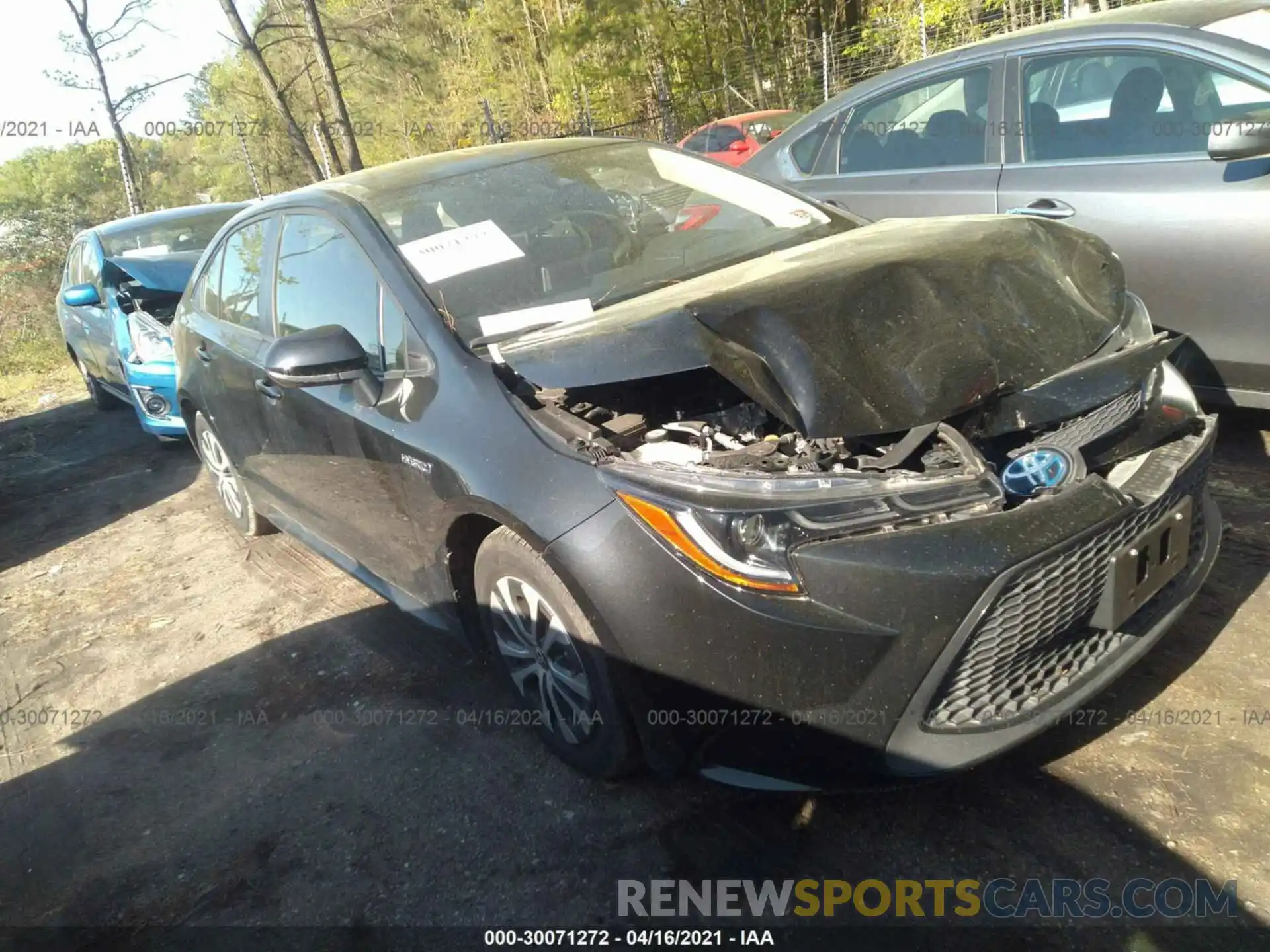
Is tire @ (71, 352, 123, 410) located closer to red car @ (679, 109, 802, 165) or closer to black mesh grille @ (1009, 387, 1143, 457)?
red car @ (679, 109, 802, 165)

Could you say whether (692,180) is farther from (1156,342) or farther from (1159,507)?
(1159,507)

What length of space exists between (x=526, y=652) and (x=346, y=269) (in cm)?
140

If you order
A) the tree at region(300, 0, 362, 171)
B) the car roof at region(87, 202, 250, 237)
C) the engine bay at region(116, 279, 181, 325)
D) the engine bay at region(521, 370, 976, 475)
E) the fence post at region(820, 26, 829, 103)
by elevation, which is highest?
the tree at region(300, 0, 362, 171)

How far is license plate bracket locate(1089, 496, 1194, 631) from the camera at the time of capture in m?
1.97

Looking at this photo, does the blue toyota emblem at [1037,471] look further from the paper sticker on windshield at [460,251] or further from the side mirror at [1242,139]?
the side mirror at [1242,139]

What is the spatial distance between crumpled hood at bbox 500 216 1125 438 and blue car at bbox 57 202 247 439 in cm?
440

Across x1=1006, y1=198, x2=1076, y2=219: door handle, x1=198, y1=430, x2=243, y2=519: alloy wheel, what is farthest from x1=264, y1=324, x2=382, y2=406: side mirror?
x1=1006, y1=198, x2=1076, y2=219: door handle

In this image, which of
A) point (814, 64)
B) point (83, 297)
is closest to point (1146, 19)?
point (83, 297)

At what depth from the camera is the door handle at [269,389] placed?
3.37 metres

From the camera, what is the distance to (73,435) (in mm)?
7902

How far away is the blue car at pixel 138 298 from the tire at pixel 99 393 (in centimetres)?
31

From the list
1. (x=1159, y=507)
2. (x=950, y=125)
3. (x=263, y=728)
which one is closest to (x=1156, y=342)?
(x=1159, y=507)

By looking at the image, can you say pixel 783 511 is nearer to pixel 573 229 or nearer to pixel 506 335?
pixel 506 335

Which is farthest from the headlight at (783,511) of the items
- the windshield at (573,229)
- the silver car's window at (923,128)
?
the silver car's window at (923,128)
